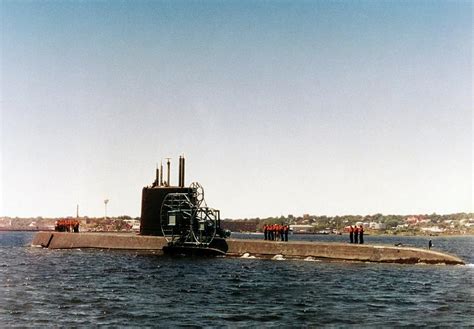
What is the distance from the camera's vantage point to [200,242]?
4381cm

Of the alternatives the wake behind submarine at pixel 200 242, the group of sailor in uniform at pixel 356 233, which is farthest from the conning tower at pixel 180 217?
the group of sailor in uniform at pixel 356 233

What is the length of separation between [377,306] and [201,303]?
6.84 metres

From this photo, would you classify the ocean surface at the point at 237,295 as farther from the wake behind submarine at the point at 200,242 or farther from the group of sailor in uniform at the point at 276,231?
the group of sailor in uniform at the point at 276,231

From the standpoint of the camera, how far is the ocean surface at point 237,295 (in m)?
19.8

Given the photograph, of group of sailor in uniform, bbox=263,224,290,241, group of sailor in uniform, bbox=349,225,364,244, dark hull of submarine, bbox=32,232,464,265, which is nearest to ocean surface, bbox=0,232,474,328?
dark hull of submarine, bbox=32,232,464,265

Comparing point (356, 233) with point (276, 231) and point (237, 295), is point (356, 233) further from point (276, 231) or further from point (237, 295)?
point (237, 295)

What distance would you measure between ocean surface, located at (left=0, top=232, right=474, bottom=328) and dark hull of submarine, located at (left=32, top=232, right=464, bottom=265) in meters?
0.89

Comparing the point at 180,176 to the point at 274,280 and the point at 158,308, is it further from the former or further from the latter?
the point at 158,308

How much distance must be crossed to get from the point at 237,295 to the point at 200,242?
734 inches

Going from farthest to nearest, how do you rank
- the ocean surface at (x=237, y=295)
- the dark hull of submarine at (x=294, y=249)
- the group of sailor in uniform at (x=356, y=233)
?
the group of sailor in uniform at (x=356, y=233) → the dark hull of submarine at (x=294, y=249) → the ocean surface at (x=237, y=295)

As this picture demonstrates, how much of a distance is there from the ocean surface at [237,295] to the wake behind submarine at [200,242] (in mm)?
1206

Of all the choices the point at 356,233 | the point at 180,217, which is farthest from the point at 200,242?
the point at 356,233

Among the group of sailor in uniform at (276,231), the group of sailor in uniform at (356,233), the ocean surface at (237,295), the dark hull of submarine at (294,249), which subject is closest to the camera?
the ocean surface at (237,295)

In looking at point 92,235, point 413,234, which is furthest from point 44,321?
point 413,234
